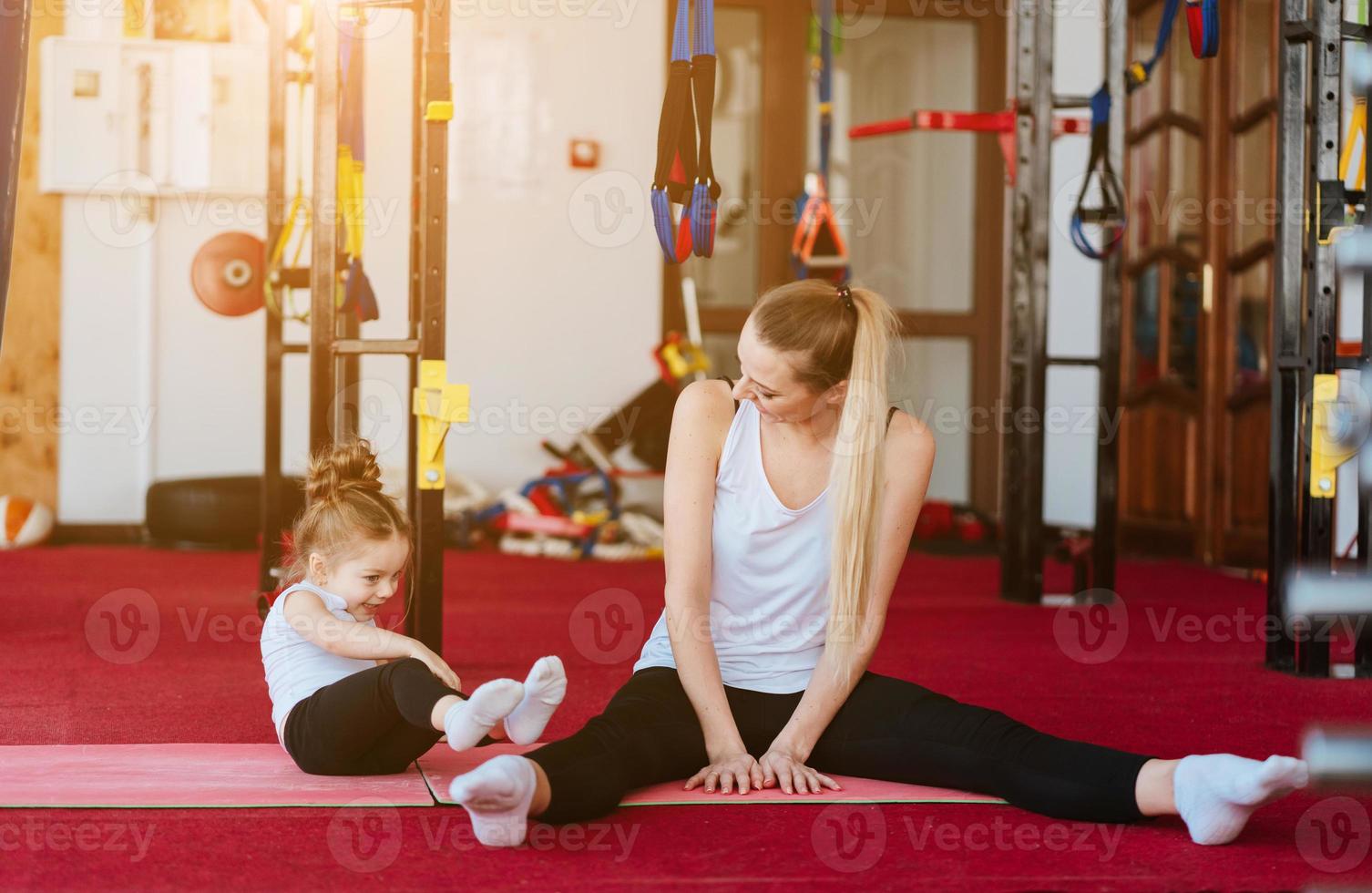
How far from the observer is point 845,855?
171cm

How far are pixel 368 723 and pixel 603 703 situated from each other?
89 centimetres

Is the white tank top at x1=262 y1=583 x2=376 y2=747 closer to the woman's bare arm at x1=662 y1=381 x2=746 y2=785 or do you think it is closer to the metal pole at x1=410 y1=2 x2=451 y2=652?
the woman's bare arm at x1=662 y1=381 x2=746 y2=785

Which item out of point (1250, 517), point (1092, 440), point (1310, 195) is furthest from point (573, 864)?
point (1092, 440)

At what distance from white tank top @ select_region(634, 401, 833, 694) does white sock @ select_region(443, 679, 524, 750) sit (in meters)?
0.41

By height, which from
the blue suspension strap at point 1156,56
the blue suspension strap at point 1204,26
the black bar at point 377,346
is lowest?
the black bar at point 377,346

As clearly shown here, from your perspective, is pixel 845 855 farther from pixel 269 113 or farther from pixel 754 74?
pixel 754 74

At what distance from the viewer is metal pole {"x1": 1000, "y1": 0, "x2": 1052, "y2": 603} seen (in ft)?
14.1

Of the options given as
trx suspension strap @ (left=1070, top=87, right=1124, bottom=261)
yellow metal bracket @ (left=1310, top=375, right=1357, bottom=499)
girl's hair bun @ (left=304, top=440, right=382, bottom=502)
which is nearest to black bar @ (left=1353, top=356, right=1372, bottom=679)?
yellow metal bracket @ (left=1310, top=375, right=1357, bottom=499)

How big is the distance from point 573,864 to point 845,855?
324 millimetres

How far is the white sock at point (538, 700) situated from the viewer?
1746 millimetres

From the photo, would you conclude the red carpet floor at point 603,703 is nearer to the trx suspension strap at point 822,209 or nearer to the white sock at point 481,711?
the white sock at point 481,711

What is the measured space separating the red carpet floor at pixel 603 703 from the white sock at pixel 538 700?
13 cm

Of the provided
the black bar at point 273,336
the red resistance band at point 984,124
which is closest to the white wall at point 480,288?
the black bar at point 273,336

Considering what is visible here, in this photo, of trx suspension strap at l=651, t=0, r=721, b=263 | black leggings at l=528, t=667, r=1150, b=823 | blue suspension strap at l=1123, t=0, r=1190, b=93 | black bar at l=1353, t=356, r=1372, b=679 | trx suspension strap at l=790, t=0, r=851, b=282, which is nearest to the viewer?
black leggings at l=528, t=667, r=1150, b=823
